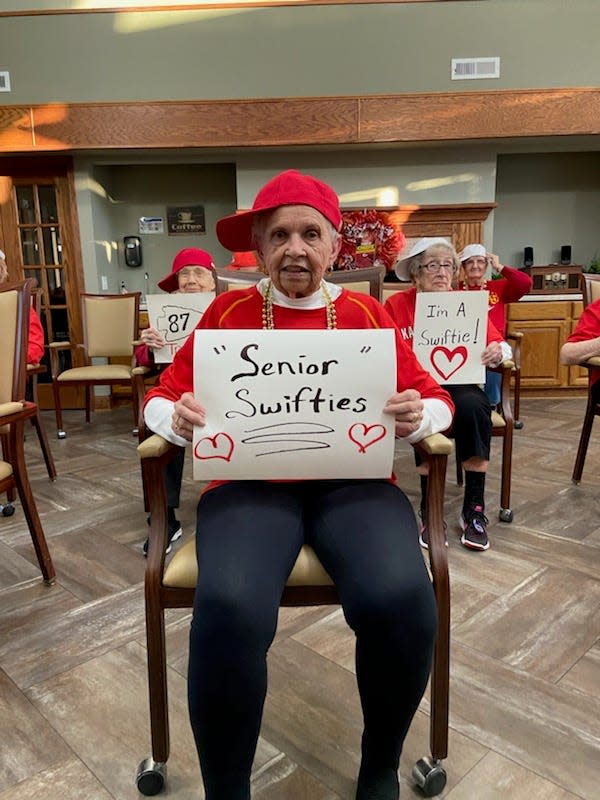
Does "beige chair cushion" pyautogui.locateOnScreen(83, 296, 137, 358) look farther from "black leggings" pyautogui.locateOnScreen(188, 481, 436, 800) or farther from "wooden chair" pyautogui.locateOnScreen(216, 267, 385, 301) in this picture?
"black leggings" pyautogui.locateOnScreen(188, 481, 436, 800)

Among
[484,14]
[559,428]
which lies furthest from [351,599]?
[484,14]

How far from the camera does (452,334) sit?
6.62 ft

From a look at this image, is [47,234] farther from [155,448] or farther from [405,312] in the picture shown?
[155,448]

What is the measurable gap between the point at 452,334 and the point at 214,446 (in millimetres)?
1263

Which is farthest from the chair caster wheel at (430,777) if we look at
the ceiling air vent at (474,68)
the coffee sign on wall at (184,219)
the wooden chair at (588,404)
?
the coffee sign on wall at (184,219)

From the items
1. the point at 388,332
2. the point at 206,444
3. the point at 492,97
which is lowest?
the point at 206,444

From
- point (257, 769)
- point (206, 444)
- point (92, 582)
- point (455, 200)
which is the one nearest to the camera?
point (206, 444)

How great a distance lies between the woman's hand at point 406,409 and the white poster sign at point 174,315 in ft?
4.26

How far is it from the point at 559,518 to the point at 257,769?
1643mm

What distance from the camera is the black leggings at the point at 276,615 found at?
0.84m

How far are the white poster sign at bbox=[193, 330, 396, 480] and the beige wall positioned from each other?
4.01 metres

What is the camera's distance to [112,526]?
7.59 ft

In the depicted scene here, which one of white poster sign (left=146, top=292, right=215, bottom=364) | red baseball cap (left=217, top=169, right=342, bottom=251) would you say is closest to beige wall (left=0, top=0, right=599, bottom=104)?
white poster sign (left=146, top=292, right=215, bottom=364)

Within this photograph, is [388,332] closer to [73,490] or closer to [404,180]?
[73,490]
